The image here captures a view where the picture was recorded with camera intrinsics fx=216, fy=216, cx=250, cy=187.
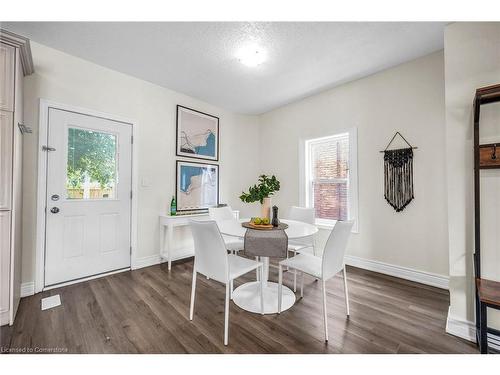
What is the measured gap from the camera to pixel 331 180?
11.1ft

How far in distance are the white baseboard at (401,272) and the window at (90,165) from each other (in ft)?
11.1

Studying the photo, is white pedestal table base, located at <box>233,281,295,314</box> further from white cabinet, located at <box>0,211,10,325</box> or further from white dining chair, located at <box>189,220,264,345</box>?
white cabinet, located at <box>0,211,10,325</box>

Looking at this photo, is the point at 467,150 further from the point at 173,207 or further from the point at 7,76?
the point at 7,76

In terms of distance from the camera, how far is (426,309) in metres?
1.93

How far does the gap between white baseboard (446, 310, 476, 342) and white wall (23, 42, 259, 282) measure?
3180 mm

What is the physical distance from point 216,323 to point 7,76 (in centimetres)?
255

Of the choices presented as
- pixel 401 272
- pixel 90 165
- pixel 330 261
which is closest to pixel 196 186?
pixel 90 165

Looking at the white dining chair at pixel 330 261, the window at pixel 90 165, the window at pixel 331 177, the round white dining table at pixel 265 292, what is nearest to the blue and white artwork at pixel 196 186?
the window at pixel 90 165

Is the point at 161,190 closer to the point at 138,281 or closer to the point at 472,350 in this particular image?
the point at 138,281

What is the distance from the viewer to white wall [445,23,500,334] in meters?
1.49

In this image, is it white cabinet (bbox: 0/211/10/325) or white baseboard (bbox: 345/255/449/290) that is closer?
white cabinet (bbox: 0/211/10/325)

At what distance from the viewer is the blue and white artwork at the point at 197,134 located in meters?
3.41

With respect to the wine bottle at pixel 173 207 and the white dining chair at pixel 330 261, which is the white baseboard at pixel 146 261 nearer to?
the wine bottle at pixel 173 207

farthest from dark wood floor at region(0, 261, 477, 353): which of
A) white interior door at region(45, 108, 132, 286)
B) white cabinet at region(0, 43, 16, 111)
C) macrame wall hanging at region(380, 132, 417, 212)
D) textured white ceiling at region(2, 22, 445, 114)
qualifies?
textured white ceiling at region(2, 22, 445, 114)
